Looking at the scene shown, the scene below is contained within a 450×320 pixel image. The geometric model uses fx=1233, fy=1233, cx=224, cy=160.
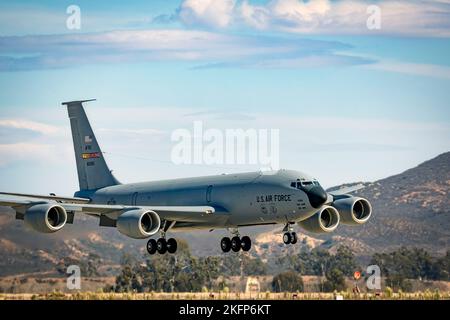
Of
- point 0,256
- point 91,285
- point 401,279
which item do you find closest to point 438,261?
point 401,279

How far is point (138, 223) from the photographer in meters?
92.2

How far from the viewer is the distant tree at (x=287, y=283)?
125 m

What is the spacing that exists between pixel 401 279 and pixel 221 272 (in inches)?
1246

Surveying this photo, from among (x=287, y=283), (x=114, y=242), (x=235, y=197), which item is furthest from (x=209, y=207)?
(x=114, y=242)

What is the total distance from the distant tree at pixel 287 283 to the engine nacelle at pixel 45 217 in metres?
37.1

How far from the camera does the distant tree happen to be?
409 ft

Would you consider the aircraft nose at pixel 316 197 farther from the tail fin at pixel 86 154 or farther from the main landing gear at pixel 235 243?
the tail fin at pixel 86 154

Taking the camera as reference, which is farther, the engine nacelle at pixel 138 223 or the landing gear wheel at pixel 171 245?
the landing gear wheel at pixel 171 245

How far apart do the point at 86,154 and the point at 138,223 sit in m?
23.1

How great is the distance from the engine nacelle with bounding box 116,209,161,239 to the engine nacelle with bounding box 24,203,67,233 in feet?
14.5

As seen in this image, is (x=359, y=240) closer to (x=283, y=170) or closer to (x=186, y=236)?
(x=186, y=236)

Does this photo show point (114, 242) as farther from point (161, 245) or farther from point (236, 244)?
point (236, 244)

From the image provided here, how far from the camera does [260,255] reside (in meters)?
186

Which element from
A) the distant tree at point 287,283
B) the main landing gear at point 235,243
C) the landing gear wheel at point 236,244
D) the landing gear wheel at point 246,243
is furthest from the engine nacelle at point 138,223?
the distant tree at point 287,283
